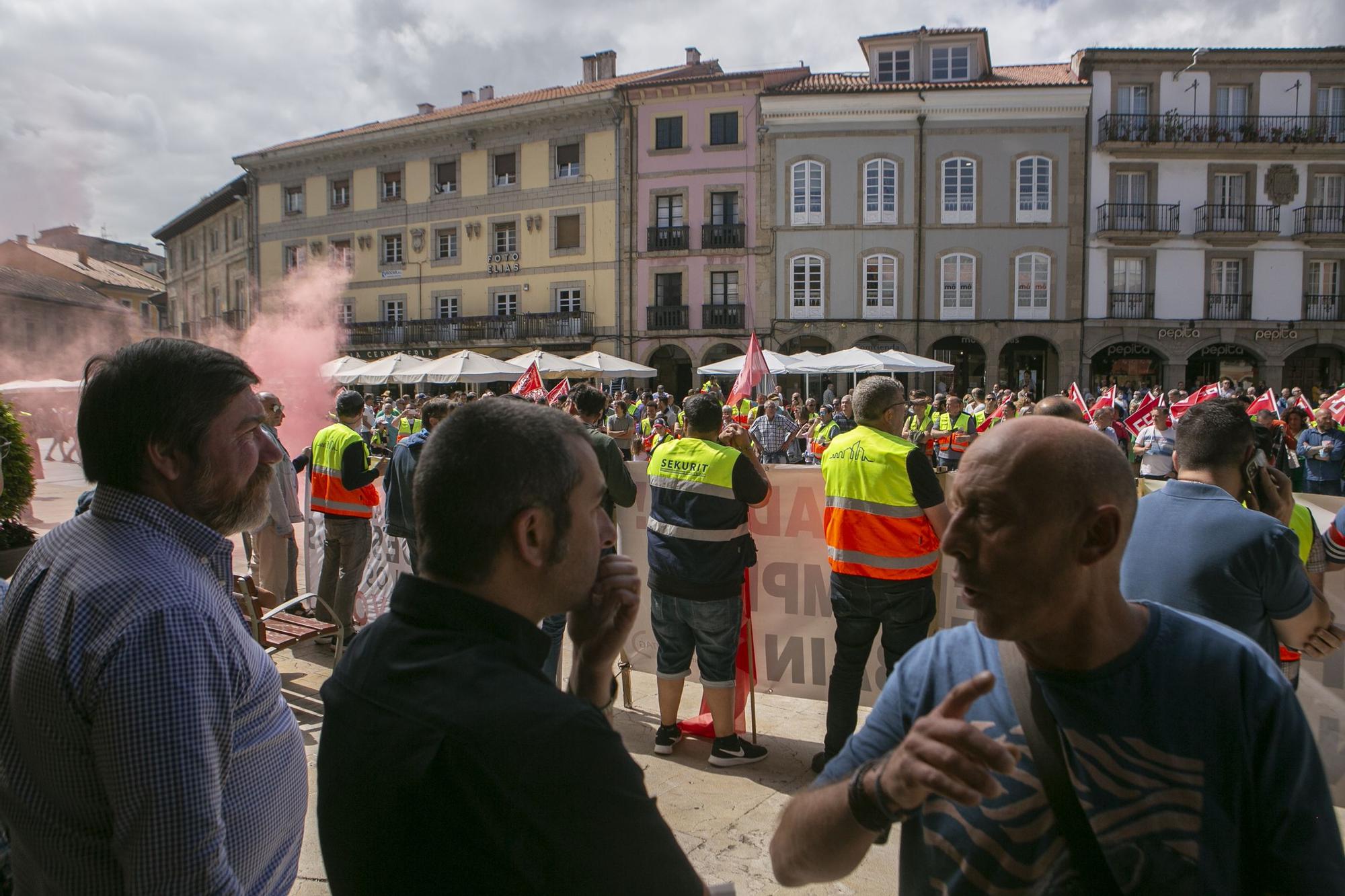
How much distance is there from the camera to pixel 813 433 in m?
14.1

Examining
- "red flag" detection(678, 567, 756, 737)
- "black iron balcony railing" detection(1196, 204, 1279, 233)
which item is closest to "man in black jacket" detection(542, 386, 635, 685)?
"red flag" detection(678, 567, 756, 737)

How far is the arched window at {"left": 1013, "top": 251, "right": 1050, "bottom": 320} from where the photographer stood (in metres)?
26.5

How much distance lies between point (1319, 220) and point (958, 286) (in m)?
11.0

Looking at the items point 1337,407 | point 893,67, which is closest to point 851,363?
point 1337,407

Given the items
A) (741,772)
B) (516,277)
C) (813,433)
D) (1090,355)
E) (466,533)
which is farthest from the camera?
(516,277)

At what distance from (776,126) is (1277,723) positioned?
91.3 feet

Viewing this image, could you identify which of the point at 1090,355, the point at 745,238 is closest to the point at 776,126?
the point at 745,238

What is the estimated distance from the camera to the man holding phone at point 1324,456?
1010 cm

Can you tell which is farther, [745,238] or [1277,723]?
[745,238]

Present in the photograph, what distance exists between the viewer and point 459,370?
54.4ft

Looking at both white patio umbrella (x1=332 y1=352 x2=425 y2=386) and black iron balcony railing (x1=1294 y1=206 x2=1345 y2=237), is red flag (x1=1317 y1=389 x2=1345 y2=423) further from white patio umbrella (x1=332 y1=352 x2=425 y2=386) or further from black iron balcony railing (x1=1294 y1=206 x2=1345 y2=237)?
black iron balcony railing (x1=1294 y1=206 x2=1345 y2=237)

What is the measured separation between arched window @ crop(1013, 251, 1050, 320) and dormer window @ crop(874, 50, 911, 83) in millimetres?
6935

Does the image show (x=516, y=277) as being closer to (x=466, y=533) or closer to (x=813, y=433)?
(x=813, y=433)

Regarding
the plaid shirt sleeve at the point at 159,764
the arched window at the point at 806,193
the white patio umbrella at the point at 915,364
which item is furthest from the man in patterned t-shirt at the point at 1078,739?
the arched window at the point at 806,193
